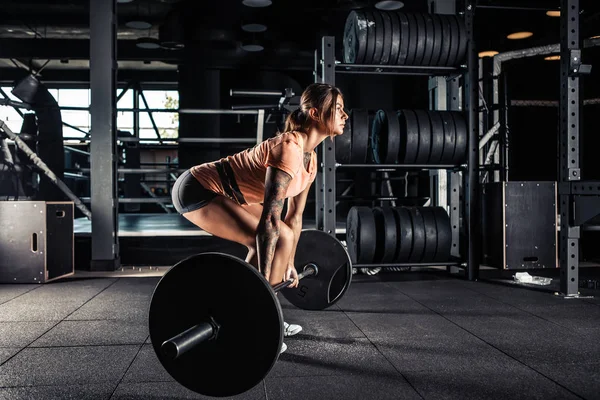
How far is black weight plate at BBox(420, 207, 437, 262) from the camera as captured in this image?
10.9 ft

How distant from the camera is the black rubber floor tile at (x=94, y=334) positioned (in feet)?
6.47

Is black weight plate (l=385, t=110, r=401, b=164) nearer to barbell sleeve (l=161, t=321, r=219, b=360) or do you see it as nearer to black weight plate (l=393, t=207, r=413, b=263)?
black weight plate (l=393, t=207, r=413, b=263)

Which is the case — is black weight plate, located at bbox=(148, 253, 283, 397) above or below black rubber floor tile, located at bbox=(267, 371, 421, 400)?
above

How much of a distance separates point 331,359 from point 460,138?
80.4 inches

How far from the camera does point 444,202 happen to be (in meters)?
4.10

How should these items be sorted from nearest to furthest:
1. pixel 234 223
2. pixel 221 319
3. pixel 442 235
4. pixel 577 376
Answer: pixel 221 319, pixel 577 376, pixel 234 223, pixel 442 235

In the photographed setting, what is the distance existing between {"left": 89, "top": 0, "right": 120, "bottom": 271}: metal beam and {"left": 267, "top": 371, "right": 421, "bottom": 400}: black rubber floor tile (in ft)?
8.49

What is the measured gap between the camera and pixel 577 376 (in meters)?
1.56

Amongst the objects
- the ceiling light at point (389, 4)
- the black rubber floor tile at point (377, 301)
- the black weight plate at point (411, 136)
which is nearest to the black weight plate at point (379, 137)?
the black weight plate at point (411, 136)

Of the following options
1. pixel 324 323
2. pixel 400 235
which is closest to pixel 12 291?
pixel 324 323

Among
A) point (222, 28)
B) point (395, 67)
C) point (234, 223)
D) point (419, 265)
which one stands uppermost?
point (222, 28)

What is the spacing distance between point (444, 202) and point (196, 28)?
4.40 metres

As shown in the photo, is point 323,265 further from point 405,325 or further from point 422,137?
point 422,137

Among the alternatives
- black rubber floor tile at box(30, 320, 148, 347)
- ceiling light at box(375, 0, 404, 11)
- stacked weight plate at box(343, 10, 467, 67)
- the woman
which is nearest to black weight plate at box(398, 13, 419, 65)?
stacked weight plate at box(343, 10, 467, 67)
